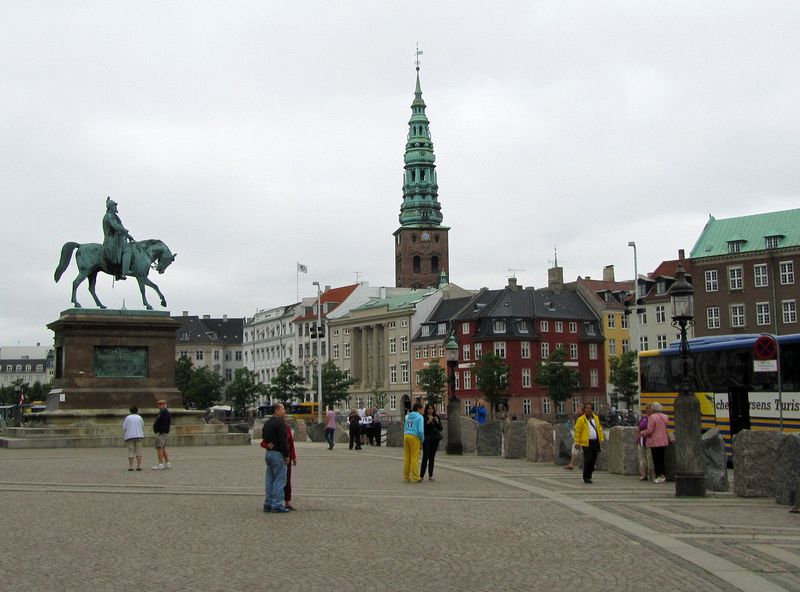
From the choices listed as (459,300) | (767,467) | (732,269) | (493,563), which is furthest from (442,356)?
(493,563)

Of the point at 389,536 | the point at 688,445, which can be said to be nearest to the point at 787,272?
the point at 688,445

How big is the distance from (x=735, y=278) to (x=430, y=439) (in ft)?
205

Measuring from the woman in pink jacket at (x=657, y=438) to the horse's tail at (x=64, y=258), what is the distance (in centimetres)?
2541

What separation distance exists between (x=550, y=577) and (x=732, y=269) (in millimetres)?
74565

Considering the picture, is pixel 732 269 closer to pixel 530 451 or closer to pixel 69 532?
pixel 530 451

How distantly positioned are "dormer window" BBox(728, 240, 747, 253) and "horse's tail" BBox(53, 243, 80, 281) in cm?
5614

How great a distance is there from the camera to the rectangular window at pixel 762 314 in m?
77.4

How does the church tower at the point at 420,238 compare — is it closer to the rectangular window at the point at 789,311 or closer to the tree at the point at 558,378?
the tree at the point at 558,378

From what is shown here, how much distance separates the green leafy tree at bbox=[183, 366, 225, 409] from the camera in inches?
4203

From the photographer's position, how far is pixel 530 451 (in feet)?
98.0

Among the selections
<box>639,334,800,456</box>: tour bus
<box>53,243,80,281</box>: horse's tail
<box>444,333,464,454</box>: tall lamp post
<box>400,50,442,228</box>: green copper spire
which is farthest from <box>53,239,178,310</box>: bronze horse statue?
<box>400,50,442,228</box>: green copper spire

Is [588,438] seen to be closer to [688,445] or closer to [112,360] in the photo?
[688,445]

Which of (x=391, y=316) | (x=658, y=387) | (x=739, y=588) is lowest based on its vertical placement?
(x=739, y=588)

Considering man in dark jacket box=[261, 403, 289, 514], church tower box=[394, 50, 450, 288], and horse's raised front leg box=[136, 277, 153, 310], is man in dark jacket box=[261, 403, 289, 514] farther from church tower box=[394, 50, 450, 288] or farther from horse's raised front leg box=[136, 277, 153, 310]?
church tower box=[394, 50, 450, 288]
